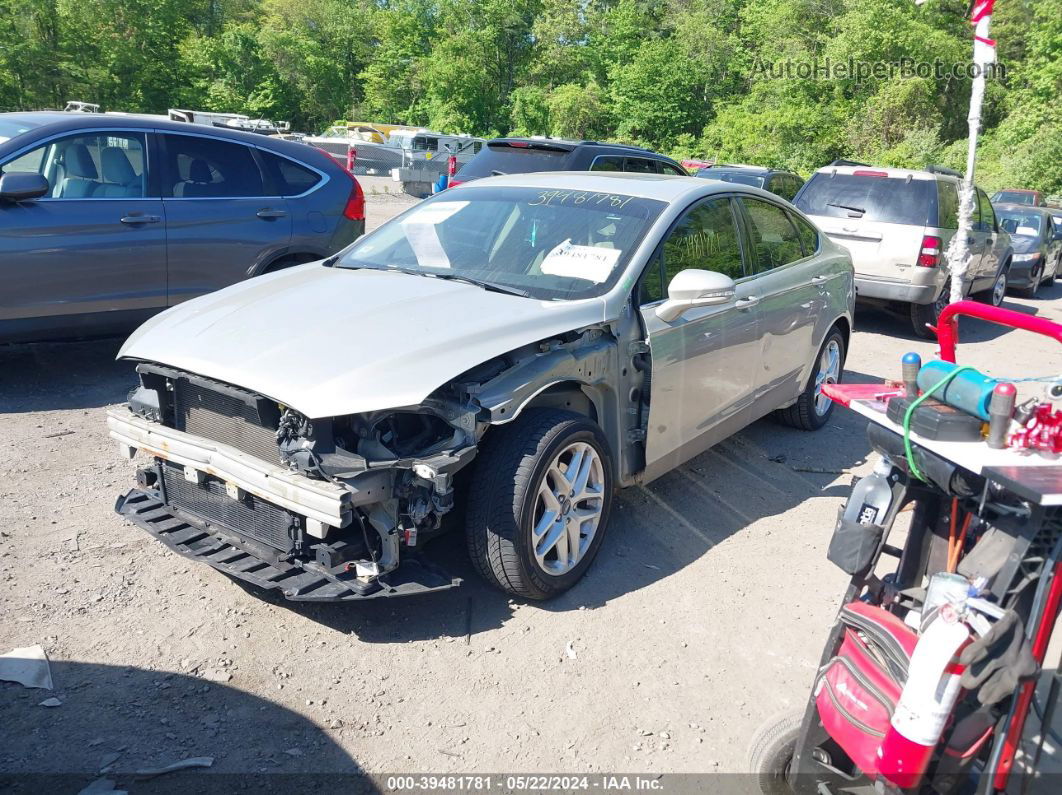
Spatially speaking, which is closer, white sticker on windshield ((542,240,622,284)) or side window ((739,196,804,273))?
white sticker on windshield ((542,240,622,284))

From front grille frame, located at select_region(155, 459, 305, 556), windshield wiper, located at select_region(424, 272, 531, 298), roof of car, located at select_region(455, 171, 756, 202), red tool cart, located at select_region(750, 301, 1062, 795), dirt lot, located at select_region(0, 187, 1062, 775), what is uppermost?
roof of car, located at select_region(455, 171, 756, 202)

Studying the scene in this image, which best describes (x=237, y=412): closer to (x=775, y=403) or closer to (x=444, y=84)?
(x=775, y=403)

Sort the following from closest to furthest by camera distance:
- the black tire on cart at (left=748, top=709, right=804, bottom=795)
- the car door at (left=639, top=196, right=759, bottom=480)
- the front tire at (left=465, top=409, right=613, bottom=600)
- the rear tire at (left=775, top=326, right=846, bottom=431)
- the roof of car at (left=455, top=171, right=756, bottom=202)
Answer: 1. the black tire on cart at (left=748, top=709, right=804, bottom=795)
2. the front tire at (left=465, top=409, right=613, bottom=600)
3. the car door at (left=639, top=196, right=759, bottom=480)
4. the roof of car at (left=455, top=171, right=756, bottom=202)
5. the rear tire at (left=775, top=326, right=846, bottom=431)

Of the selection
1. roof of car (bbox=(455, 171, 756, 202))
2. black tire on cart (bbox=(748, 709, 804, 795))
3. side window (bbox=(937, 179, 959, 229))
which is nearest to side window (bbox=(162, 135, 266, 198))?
roof of car (bbox=(455, 171, 756, 202))

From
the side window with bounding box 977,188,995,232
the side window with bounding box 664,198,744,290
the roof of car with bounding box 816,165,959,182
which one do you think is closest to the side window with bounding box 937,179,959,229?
the roof of car with bounding box 816,165,959,182

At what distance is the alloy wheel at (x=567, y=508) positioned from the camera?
356cm

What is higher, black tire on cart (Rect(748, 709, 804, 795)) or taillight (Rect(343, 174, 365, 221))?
taillight (Rect(343, 174, 365, 221))

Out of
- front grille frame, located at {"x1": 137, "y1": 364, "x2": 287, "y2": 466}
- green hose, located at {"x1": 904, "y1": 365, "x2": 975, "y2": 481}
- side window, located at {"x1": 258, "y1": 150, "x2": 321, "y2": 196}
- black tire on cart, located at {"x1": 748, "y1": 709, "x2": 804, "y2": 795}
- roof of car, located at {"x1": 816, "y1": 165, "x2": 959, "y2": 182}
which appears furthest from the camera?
roof of car, located at {"x1": 816, "y1": 165, "x2": 959, "y2": 182}

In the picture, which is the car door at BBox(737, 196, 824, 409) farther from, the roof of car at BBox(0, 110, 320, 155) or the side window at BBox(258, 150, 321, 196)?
the roof of car at BBox(0, 110, 320, 155)

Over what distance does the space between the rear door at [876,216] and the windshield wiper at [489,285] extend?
666cm

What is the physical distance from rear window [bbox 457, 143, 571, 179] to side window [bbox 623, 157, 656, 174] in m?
1.09

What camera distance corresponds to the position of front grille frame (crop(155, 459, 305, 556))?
3.29m

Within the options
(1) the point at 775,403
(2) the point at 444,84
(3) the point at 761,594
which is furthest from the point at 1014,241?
(2) the point at 444,84

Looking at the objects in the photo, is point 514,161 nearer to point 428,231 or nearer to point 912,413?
point 428,231
